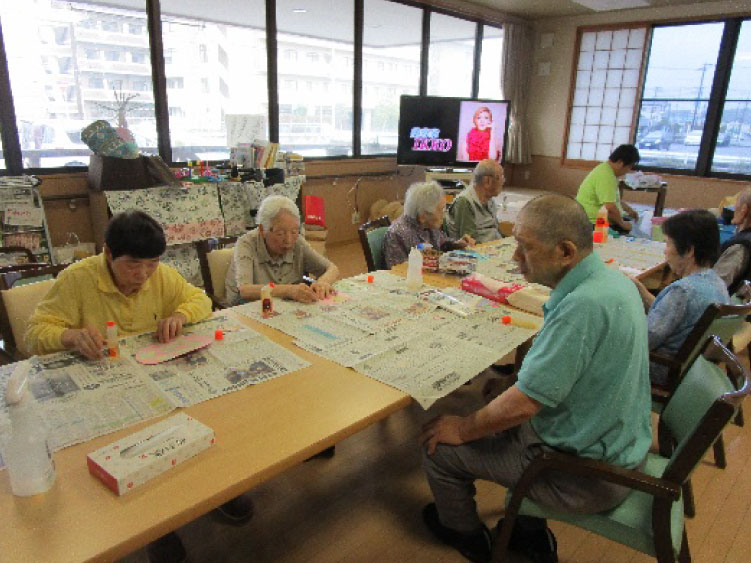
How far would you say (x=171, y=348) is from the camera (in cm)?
142

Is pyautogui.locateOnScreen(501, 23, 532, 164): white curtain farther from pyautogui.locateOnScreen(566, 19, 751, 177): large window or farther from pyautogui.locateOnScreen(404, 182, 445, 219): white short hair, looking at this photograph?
pyautogui.locateOnScreen(404, 182, 445, 219): white short hair

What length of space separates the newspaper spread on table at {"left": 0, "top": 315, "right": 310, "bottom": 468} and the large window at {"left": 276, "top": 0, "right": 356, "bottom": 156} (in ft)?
12.2

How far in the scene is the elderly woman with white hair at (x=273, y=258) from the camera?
2057 millimetres

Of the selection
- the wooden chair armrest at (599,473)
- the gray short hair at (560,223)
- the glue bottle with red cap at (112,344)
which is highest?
the gray short hair at (560,223)

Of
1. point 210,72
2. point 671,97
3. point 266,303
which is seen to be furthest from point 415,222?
point 671,97

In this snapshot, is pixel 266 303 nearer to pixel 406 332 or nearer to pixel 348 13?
pixel 406 332

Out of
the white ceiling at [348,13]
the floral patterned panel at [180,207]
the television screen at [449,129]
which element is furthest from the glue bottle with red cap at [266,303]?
the television screen at [449,129]

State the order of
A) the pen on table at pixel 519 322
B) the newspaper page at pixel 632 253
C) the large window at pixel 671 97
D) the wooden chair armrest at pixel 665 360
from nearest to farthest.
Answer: the pen on table at pixel 519 322
the wooden chair armrest at pixel 665 360
the newspaper page at pixel 632 253
the large window at pixel 671 97

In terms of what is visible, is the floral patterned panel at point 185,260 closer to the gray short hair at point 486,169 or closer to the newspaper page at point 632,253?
the gray short hair at point 486,169

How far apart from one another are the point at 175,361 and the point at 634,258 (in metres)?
2.45

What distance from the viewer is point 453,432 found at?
4.54ft

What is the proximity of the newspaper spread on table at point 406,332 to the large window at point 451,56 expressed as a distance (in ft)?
15.5

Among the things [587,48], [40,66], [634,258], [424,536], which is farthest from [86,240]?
[587,48]

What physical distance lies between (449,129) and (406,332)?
438 centimetres
